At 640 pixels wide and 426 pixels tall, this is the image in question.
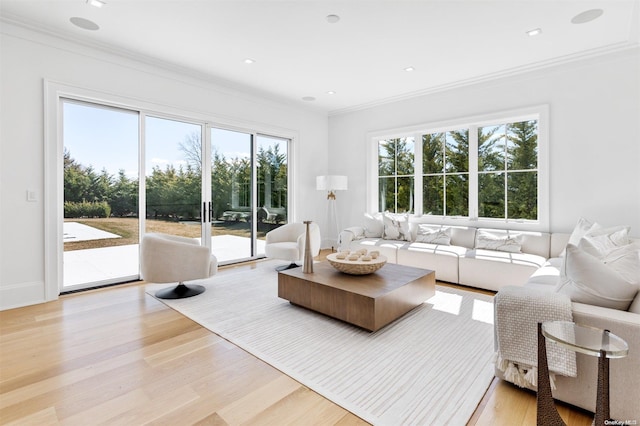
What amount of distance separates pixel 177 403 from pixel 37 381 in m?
0.97

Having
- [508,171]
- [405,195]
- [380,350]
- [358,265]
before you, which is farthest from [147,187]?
[508,171]

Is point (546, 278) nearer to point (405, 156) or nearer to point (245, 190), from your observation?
point (405, 156)

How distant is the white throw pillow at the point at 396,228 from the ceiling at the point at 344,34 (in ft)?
6.94

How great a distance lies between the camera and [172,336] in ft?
8.45

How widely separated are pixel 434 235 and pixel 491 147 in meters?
1.55

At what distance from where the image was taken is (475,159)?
4836 millimetres

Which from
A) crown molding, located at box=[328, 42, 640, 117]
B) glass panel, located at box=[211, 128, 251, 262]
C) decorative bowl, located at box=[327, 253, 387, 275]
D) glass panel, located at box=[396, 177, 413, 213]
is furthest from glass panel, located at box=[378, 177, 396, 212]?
decorative bowl, located at box=[327, 253, 387, 275]

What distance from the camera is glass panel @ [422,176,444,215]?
5.21m

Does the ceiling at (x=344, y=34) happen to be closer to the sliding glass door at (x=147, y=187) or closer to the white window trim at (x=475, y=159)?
the white window trim at (x=475, y=159)

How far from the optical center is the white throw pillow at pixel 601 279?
1.65m

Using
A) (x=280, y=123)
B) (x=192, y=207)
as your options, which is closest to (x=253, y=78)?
(x=280, y=123)

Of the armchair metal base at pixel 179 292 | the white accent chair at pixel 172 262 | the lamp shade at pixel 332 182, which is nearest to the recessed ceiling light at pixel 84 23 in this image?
the white accent chair at pixel 172 262

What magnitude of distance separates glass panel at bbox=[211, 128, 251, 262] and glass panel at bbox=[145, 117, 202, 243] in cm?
26

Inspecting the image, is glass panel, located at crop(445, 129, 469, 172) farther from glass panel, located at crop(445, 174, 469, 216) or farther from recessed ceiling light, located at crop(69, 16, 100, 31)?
recessed ceiling light, located at crop(69, 16, 100, 31)
